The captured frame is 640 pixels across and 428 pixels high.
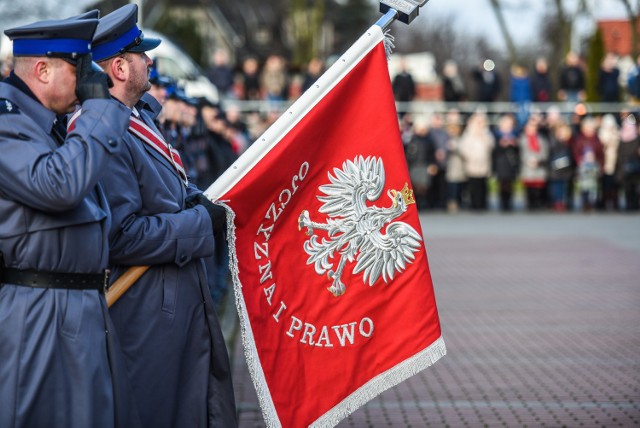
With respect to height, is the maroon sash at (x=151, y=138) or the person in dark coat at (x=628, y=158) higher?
the maroon sash at (x=151, y=138)

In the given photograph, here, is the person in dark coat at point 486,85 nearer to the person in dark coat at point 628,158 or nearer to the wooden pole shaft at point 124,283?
the person in dark coat at point 628,158

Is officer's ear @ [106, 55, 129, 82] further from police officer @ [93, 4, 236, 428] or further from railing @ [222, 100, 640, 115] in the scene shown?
railing @ [222, 100, 640, 115]

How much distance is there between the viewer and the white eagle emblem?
5113mm

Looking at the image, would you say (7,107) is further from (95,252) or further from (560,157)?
(560,157)

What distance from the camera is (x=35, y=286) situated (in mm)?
3924

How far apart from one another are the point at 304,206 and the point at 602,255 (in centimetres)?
1319

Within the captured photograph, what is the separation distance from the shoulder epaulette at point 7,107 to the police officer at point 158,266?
578mm

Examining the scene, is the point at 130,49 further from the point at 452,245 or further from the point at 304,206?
the point at 452,245

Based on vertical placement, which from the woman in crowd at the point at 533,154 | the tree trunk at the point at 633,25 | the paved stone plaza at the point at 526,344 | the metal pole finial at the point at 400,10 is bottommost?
the paved stone plaza at the point at 526,344

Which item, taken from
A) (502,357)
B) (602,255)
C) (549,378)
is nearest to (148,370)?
(549,378)

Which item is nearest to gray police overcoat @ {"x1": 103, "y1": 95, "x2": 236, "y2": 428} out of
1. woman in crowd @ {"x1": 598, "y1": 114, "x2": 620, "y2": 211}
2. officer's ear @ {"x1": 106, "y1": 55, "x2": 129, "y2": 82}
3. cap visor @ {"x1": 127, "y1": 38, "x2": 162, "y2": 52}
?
officer's ear @ {"x1": 106, "y1": 55, "x2": 129, "y2": 82}

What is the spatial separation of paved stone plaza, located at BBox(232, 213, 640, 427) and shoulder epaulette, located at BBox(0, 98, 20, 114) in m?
3.56

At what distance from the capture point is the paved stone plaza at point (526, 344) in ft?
24.6

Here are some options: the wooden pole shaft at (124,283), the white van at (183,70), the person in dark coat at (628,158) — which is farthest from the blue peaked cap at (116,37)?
the person in dark coat at (628,158)
